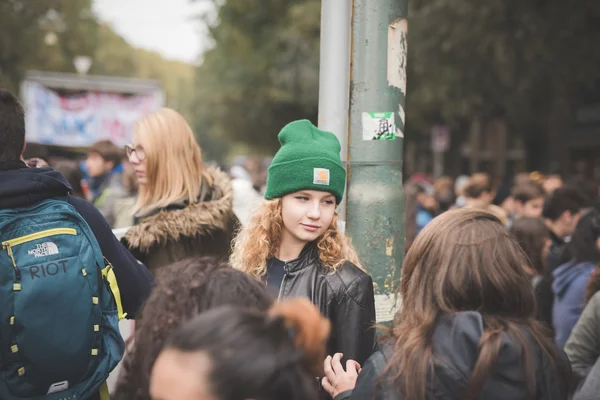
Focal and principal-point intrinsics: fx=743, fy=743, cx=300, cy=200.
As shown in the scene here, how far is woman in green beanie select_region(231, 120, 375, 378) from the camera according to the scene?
115 inches

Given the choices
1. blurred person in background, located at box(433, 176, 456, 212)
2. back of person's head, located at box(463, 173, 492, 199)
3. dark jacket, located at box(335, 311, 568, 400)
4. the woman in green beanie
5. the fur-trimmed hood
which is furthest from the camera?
blurred person in background, located at box(433, 176, 456, 212)

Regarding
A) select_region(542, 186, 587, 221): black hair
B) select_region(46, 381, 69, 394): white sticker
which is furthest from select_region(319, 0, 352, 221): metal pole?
select_region(542, 186, 587, 221): black hair

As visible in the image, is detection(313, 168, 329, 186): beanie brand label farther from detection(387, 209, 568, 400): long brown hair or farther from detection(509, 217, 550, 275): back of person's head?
detection(509, 217, 550, 275): back of person's head

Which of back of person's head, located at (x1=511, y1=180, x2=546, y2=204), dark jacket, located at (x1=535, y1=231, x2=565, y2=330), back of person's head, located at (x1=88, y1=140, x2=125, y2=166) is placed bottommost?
dark jacket, located at (x1=535, y1=231, x2=565, y2=330)

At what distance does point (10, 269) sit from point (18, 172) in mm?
376

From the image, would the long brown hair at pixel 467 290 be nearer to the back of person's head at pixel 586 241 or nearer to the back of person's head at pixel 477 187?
the back of person's head at pixel 586 241

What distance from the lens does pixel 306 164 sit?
3.15 m

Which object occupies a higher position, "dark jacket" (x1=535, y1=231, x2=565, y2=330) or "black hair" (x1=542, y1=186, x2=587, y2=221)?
"black hair" (x1=542, y1=186, x2=587, y2=221)

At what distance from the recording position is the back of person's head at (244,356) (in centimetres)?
159

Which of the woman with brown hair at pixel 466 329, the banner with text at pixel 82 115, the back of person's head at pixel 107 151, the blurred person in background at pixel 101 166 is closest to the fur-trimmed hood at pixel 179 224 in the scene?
the woman with brown hair at pixel 466 329

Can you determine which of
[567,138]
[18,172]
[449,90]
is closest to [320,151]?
[18,172]

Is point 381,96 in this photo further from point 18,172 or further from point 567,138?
point 567,138

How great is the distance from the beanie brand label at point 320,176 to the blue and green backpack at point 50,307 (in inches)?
36.9

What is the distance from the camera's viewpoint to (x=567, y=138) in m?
18.3
